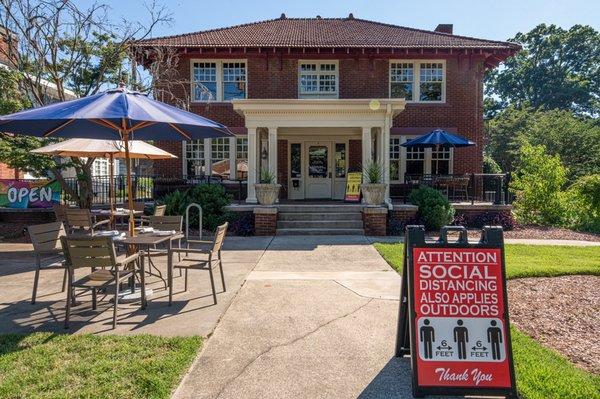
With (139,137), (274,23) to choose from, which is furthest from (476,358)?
(274,23)

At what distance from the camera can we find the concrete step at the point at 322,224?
12.0 m

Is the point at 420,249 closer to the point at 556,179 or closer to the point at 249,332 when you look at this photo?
the point at 249,332

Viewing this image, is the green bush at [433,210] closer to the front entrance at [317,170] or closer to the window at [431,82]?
the front entrance at [317,170]

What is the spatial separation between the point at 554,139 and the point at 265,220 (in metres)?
23.4

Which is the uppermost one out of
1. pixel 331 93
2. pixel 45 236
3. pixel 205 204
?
pixel 331 93

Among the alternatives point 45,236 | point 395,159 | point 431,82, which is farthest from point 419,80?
point 45,236

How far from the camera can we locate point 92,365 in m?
3.53

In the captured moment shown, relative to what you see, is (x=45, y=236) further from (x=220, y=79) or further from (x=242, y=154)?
(x=220, y=79)

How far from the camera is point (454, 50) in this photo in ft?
53.0

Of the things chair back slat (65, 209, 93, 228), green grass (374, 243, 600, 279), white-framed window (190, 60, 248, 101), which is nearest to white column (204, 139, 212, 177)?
white-framed window (190, 60, 248, 101)

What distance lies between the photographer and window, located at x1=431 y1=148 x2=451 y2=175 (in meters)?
16.5

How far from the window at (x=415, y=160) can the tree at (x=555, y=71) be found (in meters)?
41.3

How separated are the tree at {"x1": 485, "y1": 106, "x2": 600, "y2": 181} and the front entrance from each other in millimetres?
12132

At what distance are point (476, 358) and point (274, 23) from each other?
1952 centimetres
